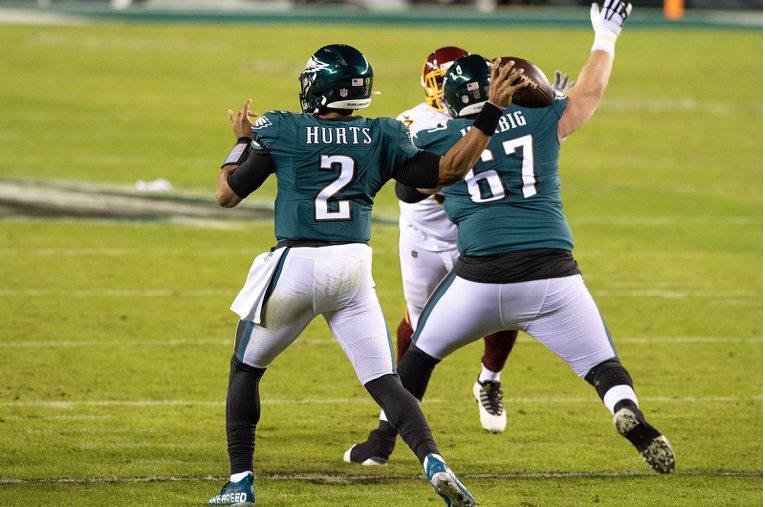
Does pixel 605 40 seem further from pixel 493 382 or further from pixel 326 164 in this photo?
pixel 493 382

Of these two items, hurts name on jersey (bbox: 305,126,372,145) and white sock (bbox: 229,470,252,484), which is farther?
white sock (bbox: 229,470,252,484)

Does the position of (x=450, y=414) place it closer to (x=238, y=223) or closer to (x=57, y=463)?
(x=57, y=463)

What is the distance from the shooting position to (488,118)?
4086 millimetres

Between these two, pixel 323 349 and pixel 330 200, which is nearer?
pixel 330 200

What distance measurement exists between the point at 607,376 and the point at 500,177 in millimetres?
931

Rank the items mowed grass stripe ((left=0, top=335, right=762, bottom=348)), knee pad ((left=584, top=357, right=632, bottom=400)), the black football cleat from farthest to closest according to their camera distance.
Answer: mowed grass stripe ((left=0, top=335, right=762, bottom=348)) → knee pad ((left=584, top=357, right=632, bottom=400)) → the black football cleat

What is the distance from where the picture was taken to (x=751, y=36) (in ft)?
99.3

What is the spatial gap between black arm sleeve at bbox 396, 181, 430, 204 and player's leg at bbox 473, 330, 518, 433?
3.88ft

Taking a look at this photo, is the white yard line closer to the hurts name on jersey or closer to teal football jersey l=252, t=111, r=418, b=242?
teal football jersey l=252, t=111, r=418, b=242

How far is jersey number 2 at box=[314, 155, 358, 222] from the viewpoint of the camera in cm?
419

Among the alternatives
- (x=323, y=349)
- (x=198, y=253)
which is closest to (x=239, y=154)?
(x=323, y=349)

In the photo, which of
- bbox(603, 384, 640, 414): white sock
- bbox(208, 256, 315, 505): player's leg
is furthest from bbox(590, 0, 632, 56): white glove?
bbox(208, 256, 315, 505): player's leg

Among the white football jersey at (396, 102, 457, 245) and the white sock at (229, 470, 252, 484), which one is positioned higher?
the white football jersey at (396, 102, 457, 245)

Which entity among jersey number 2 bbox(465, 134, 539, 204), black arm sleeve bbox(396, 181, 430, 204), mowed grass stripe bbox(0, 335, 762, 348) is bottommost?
mowed grass stripe bbox(0, 335, 762, 348)
